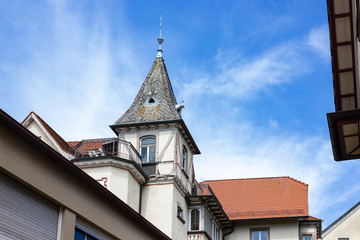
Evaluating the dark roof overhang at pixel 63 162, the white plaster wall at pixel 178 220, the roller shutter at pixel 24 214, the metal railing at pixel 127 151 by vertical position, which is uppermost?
the metal railing at pixel 127 151

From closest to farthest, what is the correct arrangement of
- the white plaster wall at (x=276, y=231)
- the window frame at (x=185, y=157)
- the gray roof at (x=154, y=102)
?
the gray roof at (x=154, y=102) → the window frame at (x=185, y=157) → the white plaster wall at (x=276, y=231)

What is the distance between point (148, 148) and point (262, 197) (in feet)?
42.3

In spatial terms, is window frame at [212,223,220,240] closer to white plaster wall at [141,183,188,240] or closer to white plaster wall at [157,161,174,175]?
white plaster wall at [141,183,188,240]

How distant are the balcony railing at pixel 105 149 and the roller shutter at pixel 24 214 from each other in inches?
548

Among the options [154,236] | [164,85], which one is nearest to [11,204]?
[154,236]

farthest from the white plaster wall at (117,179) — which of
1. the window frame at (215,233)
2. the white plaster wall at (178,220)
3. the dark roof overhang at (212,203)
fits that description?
the window frame at (215,233)

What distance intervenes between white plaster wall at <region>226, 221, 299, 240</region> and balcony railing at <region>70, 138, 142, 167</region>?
1127cm

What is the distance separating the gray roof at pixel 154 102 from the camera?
32.5 metres

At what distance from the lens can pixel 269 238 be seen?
126 feet

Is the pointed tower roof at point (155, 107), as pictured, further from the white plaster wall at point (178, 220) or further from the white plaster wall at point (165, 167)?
the white plaster wall at point (178, 220)

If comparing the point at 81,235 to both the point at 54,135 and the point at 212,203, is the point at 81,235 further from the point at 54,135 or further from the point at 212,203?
the point at 212,203

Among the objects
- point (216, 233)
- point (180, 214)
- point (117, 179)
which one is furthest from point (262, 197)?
point (117, 179)

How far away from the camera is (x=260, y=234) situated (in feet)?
127

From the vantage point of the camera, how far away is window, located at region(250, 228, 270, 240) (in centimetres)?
3862
